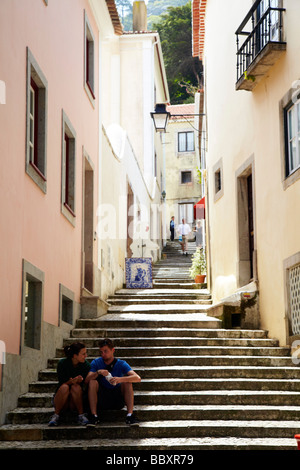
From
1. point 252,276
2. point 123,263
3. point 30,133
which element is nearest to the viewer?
point 30,133

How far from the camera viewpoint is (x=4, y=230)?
30.0ft

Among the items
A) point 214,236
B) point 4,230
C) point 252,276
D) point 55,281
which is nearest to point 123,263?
point 214,236

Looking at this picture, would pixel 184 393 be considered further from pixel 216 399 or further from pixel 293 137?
pixel 293 137

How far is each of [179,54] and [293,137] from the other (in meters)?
40.2

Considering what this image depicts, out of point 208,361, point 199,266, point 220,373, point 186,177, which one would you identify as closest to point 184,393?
point 220,373

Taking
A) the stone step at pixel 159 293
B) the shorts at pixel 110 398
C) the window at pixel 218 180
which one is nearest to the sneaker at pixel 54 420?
the shorts at pixel 110 398

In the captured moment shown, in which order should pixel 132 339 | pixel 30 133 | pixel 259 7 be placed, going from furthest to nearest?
pixel 259 7, pixel 132 339, pixel 30 133

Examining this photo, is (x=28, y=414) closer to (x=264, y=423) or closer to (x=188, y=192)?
(x=264, y=423)

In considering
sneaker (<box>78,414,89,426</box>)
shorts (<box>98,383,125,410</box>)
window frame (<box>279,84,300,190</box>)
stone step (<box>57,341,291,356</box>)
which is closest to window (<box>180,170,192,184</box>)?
window frame (<box>279,84,300,190</box>)

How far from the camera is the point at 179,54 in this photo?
50.6 metres

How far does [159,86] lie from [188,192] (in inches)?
432

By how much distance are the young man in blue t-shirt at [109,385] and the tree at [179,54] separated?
40.1 metres

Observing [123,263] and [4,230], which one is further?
[123,263]

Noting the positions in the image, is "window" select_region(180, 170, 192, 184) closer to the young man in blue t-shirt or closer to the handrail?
A: the handrail
